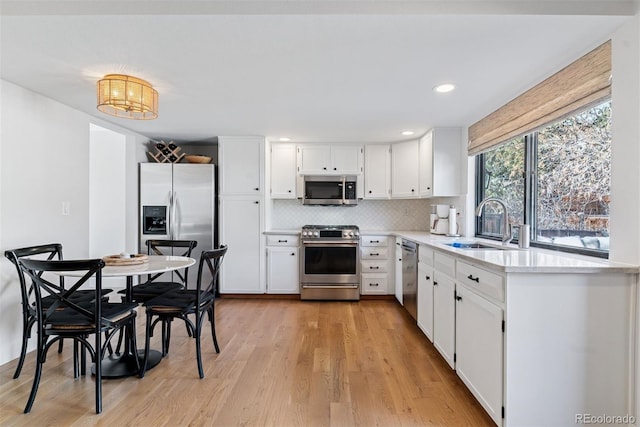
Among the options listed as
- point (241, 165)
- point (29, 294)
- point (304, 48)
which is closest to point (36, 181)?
point (29, 294)

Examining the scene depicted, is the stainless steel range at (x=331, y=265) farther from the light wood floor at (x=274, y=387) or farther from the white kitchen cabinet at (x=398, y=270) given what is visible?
the light wood floor at (x=274, y=387)

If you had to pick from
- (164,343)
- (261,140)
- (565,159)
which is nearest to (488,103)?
(565,159)

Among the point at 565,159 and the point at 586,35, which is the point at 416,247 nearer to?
the point at 565,159

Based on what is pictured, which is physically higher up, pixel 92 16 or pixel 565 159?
pixel 92 16

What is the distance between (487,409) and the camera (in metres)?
1.71

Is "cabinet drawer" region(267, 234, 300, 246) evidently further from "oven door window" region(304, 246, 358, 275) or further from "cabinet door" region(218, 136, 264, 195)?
"cabinet door" region(218, 136, 264, 195)

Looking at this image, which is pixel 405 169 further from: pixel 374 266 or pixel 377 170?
pixel 374 266

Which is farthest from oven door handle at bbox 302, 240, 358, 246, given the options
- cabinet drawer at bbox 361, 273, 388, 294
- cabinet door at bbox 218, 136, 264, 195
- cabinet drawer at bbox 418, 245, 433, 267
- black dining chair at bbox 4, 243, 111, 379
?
black dining chair at bbox 4, 243, 111, 379

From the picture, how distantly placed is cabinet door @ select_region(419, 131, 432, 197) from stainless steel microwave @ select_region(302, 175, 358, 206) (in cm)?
90

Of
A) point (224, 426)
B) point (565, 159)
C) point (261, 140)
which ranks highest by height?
point (261, 140)

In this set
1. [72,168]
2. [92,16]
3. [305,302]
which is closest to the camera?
[92,16]

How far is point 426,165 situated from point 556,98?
5.94 feet

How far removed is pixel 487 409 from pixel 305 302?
8.49ft

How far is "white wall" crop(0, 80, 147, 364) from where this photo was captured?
2.38 meters
